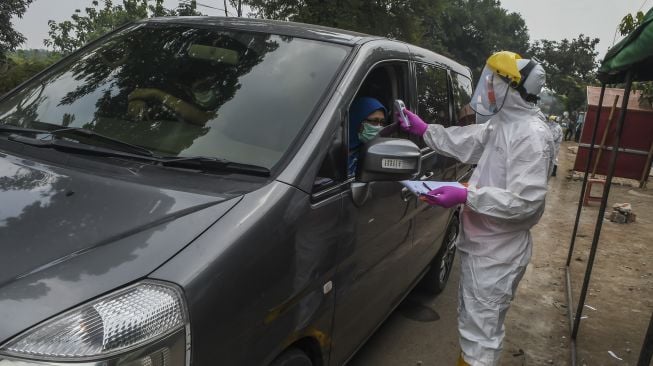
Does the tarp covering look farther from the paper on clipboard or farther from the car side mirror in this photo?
the car side mirror

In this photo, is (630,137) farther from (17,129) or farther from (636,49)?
(17,129)

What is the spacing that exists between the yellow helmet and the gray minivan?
56cm

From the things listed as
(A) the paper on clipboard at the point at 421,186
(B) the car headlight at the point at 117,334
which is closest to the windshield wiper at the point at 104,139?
(B) the car headlight at the point at 117,334

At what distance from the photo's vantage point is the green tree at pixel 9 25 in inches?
547

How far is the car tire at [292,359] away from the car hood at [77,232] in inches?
23.7

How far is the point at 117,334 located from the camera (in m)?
1.24

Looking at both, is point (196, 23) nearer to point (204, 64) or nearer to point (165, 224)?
A: point (204, 64)

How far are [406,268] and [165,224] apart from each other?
211cm

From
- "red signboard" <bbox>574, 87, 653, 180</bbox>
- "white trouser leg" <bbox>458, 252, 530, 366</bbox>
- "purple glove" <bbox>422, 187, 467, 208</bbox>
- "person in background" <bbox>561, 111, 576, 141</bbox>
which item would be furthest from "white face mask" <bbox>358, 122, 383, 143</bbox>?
"person in background" <bbox>561, 111, 576, 141</bbox>

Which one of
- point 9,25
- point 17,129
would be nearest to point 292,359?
point 17,129

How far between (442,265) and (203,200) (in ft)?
11.2

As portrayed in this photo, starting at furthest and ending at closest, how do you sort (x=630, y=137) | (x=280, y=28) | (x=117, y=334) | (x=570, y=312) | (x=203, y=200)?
(x=630, y=137), (x=570, y=312), (x=280, y=28), (x=203, y=200), (x=117, y=334)

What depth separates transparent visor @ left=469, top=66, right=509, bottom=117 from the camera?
283cm

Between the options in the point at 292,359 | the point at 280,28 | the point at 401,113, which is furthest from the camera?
the point at 401,113
